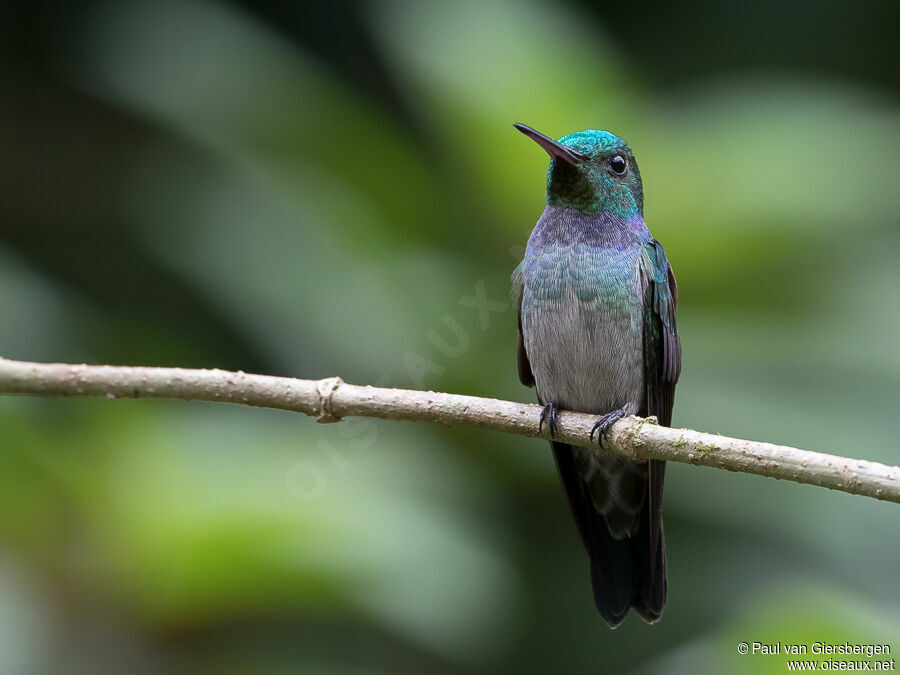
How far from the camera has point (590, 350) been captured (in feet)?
9.12

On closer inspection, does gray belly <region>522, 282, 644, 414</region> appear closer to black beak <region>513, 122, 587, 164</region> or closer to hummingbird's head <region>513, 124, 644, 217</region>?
hummingbird's head <region>513, 124, 644, 217</region>

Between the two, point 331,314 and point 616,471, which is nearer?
point 616,471

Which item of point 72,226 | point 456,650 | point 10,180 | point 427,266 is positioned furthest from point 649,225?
point 10,180

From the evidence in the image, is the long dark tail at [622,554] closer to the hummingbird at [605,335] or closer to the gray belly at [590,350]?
the hummingbird at [605,335]

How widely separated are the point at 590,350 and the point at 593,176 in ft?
1.92

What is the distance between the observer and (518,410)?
2.22 metres

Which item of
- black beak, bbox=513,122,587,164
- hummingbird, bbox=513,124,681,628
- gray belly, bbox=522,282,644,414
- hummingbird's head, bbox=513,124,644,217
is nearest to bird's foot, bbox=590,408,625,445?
hummingbird, bbox=513,124,681,628

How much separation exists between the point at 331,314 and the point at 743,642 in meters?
1.86

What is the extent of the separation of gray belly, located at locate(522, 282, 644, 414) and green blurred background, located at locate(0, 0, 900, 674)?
0.48m

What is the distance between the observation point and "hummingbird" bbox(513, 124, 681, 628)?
2789 mm

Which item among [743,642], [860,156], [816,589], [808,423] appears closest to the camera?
[743,642]

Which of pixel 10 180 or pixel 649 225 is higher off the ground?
pixel 10 180

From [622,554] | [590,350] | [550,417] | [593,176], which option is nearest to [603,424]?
[550,417]

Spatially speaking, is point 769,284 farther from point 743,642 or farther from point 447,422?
point 447,422
